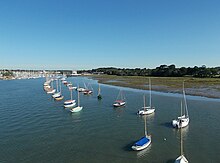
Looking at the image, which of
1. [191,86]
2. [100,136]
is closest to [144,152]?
[100,136]

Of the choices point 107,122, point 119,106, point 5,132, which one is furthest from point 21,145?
point 119,106

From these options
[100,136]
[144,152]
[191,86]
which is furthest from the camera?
[191,86]

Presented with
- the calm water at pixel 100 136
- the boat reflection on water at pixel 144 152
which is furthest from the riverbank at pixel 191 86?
the boat reflection on water at pixel 144 152

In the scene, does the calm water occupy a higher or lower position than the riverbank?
lower

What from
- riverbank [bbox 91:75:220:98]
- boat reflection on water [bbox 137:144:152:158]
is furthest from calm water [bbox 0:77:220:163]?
riverbank [bbox 91:75:220:98]

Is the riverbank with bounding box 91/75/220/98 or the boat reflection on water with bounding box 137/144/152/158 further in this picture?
the riverbank with bounding box 91/75/220/98

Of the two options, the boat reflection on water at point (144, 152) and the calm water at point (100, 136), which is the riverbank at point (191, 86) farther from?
the boat reflection on water at point (144, 152)

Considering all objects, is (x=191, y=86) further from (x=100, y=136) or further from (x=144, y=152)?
(x=144, y=152)

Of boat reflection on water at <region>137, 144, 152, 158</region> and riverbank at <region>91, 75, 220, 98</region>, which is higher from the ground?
riverbank at <region>91, 75, 220, 98</region>

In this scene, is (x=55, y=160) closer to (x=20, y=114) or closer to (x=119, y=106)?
(x=20, y=114)

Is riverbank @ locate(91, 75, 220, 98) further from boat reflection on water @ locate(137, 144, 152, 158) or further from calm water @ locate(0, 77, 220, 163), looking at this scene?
boat reflection on water @ locate(137, 144, 152, 158)

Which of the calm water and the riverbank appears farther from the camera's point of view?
the riverbank
